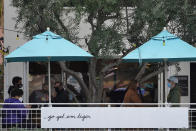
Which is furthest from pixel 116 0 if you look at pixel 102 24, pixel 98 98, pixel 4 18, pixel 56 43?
pixel 4 18

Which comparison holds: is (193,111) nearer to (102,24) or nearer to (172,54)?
(172,54)

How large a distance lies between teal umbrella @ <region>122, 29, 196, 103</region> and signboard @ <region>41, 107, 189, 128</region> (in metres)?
1.18

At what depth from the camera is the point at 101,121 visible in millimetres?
9148

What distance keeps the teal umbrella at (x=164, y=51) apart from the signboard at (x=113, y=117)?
118 cm

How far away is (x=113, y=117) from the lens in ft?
30.0

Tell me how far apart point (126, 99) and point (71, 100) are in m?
3.06

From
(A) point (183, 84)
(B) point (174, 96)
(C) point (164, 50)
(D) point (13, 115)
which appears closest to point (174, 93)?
(B) point (174, 96)

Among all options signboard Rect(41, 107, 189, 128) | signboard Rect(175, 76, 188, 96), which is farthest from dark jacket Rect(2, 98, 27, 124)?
signboard Rect(175, 76, 188, 96)

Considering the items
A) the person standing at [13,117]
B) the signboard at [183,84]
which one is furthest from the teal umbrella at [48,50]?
the signboard at [183,84]

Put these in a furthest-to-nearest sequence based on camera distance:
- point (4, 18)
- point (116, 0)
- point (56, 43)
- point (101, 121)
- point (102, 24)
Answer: point (4, 18) → point (102, 24) → point (116, 0) → point (56, 43) → point (101, 121)

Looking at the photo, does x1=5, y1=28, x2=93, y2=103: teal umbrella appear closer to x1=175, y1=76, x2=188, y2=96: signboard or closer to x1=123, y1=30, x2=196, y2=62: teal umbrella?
x1=123, y1=30, x2=196, y2=62: teal umbrella

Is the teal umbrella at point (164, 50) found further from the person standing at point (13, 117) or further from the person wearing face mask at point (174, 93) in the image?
the person standing at point (13, 117)

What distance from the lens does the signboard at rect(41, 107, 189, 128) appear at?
912 centimetres

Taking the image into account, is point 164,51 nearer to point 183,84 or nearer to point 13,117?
point 13,117
